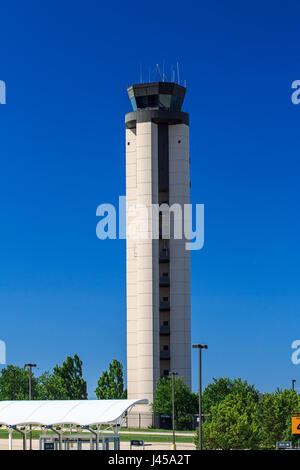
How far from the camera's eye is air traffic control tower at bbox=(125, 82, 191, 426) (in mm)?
126375

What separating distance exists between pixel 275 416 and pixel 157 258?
2051 inches

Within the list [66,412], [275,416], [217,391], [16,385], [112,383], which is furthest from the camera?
[16,385]

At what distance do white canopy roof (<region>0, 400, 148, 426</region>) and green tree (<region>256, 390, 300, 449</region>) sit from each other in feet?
74.6

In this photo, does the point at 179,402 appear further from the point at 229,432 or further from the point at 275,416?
the point at 229,432

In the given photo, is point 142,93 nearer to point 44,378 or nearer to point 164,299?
point 164,299

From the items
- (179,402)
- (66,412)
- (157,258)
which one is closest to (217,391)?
(179,402)

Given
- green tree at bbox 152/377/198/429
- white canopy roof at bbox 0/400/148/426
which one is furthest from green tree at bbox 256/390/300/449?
green tree at bbox 152/377/198/429

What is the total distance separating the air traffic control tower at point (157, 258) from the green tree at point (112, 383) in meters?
19.3

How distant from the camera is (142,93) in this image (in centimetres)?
13200

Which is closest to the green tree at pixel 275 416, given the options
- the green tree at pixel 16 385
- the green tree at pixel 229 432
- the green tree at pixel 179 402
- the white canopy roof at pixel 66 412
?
the green tree at pixel 229 432

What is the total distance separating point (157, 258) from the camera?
129 m

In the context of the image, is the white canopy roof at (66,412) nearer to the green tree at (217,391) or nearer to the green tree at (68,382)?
the green tree at (217,391)

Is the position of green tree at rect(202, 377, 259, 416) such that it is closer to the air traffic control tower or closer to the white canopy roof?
the air traffic control tower
